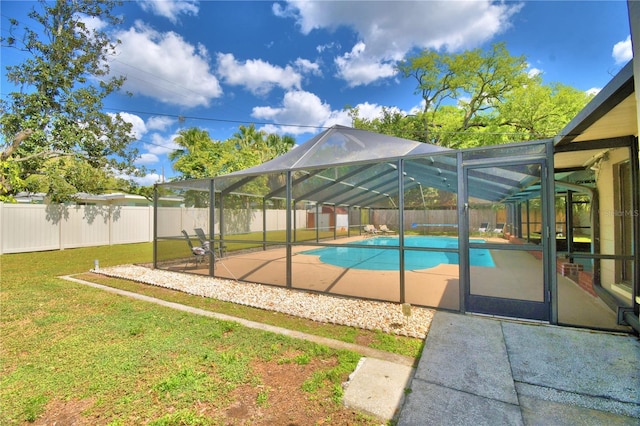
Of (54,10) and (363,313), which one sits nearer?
(363,313)

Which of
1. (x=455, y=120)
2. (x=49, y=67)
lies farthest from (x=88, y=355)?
(x=455, y=120)

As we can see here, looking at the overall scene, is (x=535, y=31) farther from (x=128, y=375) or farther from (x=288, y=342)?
(x=128, y=375)

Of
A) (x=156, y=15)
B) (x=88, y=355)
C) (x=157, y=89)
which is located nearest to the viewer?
(x=88, y=355)

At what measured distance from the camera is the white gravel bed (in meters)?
3.90

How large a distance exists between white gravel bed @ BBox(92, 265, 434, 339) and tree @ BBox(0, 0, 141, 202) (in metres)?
7.78

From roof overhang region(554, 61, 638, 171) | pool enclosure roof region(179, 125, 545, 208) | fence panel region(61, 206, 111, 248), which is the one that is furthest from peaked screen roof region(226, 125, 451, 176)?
fence panel region(61, 206, 111, 248)

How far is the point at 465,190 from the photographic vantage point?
4.10 m

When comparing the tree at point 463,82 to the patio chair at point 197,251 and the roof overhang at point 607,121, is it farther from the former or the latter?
the patio chair at point 197,251

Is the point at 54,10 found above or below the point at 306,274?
above

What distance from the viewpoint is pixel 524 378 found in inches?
98.4

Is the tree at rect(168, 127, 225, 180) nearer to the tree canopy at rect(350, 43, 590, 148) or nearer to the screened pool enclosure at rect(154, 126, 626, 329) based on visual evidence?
the screened pool enclosure at rect(154, 126, 626, 329)

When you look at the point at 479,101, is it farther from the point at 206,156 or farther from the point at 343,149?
the point at 206,156

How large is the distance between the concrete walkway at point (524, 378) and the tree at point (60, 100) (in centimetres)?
1344

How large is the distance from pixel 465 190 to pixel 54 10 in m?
16.2
